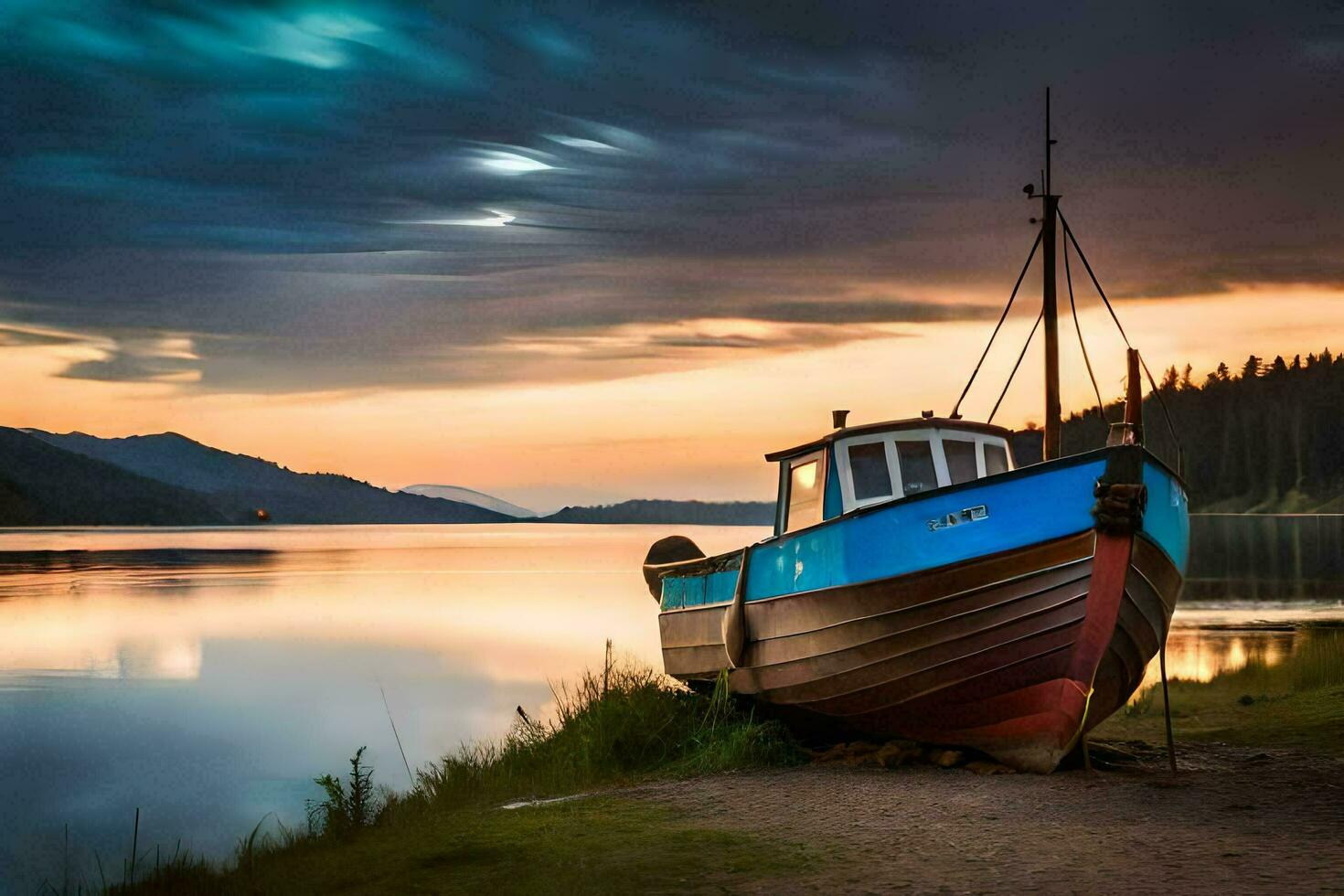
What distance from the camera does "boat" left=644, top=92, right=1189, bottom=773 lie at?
37.8ft

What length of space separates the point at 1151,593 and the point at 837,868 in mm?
5449

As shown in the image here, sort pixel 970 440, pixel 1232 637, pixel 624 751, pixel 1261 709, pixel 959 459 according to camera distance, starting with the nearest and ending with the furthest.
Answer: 1. pixel 624 751
2. pixel 959 459
3. pixel 970 440
4. pixel 1261 709
5. pixel 1232 637

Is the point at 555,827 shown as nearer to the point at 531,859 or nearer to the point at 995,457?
the point at 531,859

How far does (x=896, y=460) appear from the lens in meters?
14.4

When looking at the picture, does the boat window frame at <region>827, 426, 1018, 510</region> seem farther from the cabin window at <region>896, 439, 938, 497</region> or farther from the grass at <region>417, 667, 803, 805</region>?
the grass at <region>417, 667, 803, 805</region>

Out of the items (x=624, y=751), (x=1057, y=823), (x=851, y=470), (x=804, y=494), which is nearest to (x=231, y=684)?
(x=624, y=751)

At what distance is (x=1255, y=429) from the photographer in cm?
19675

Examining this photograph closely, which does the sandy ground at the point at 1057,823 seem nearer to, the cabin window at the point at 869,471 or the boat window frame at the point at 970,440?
the cabin window at the point at 869,471

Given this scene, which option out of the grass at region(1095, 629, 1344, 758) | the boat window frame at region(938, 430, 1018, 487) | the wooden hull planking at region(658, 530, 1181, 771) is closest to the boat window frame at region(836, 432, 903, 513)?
the boat window frame at region(938, 430, 1018, 487)

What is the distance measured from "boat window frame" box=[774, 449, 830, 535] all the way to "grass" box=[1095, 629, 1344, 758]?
4.57 meters

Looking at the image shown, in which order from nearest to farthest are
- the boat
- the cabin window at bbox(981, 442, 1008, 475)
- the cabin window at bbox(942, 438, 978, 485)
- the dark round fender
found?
the boat, the cabin window at bbox(942, 438, 978, 485), the cabin window at bbox(981, 442, 1008, 475), the dark round fender

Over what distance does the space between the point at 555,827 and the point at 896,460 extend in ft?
20.5

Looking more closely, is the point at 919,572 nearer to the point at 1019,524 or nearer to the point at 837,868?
the point at 1019,524

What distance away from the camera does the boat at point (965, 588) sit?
11.5m
